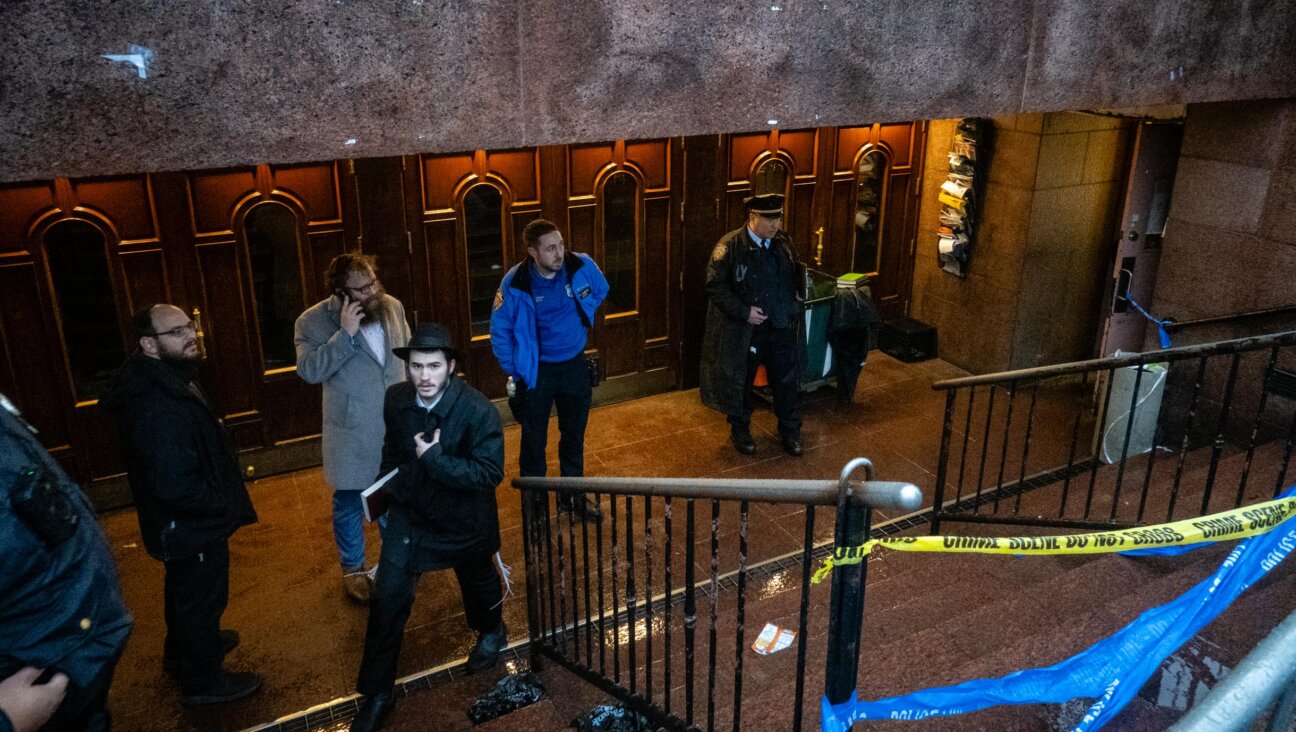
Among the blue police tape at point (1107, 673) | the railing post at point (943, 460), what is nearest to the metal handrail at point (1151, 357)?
the railing post at point (943, 460)

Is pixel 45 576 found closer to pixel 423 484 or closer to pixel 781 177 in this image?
pixel 423 484

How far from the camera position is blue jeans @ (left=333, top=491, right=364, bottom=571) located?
5105 mm

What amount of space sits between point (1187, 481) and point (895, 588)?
227 centimetres

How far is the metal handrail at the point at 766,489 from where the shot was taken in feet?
6.90

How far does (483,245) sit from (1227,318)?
5.29 meters

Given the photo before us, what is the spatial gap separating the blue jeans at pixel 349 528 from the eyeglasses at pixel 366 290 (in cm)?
113

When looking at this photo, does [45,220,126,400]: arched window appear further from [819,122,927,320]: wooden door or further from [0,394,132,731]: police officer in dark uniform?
[819,122,927,320]: wooden door

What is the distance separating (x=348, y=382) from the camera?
4.93 metres

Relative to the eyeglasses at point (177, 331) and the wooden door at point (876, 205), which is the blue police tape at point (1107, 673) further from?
the wooden door at point (876, 205)

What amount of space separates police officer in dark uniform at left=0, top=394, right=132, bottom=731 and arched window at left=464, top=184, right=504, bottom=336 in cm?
438

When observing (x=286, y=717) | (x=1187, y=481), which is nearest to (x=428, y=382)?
(x=286, y=717)

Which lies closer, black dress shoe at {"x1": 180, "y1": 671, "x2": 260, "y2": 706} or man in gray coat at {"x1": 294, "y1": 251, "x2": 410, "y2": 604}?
black dress shoe at {"x1": 180, "y1": 671, "x2": 260, "y2": 706}

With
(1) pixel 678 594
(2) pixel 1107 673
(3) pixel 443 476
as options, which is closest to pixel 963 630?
(2) pixel 1107 673

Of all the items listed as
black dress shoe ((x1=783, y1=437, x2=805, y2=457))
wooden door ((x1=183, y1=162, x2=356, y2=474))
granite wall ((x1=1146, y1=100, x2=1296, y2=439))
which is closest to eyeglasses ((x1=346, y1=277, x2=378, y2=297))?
wooden door ((x1=183, y1=162, x2=356, y2=474))
